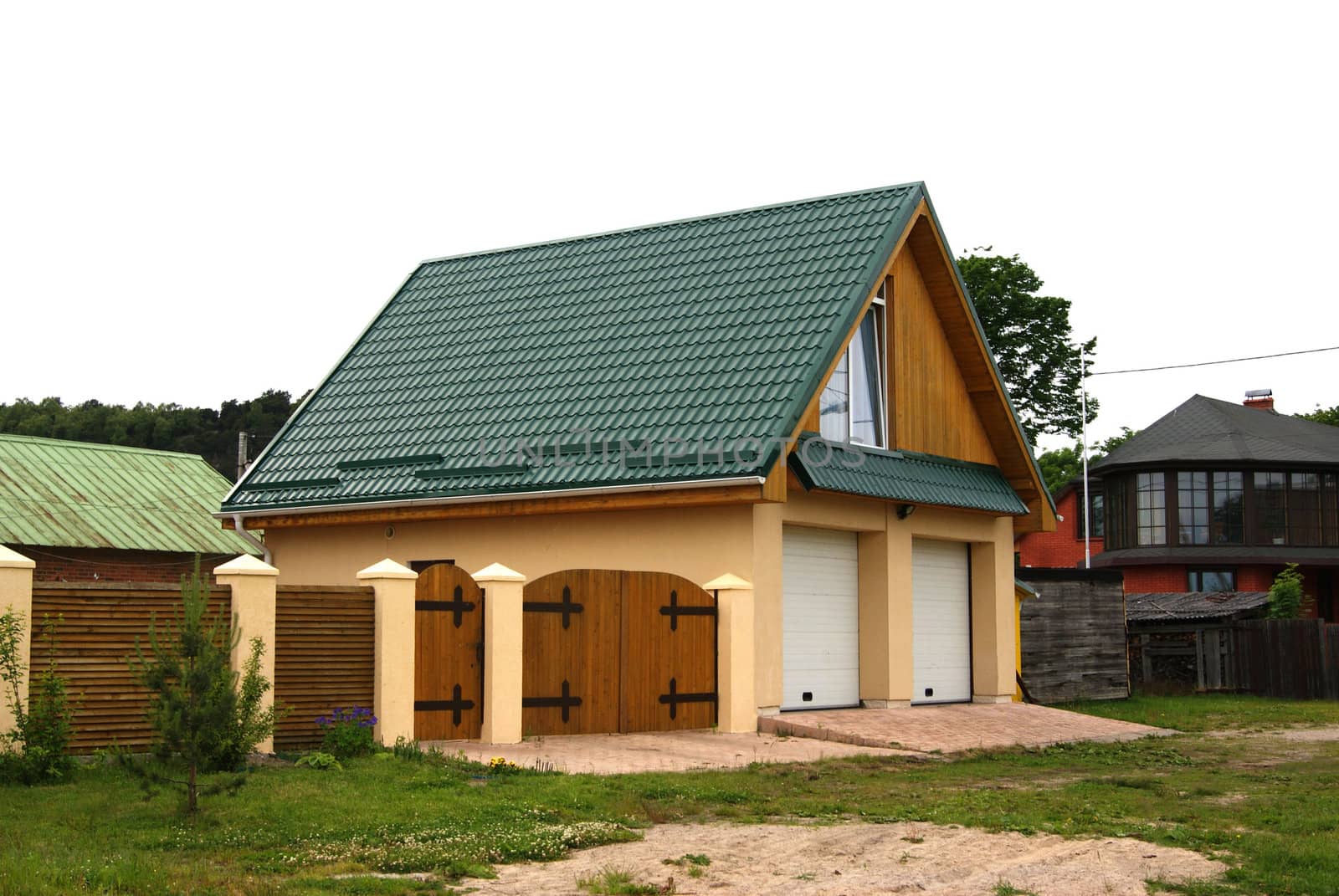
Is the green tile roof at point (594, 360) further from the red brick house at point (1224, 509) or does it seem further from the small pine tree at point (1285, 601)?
the red brick house at point (1224, 509)

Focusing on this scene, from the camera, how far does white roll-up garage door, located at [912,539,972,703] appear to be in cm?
2267

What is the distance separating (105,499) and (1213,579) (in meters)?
33.4

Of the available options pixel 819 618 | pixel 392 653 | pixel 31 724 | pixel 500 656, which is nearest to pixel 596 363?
pixel 819 618

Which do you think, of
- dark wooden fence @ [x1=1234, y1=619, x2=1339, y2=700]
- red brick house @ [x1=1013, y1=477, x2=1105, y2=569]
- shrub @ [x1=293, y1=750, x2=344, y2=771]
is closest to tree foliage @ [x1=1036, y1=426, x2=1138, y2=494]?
red brick house @ [x1=1013, y1=477, x2=1105, y2=569]

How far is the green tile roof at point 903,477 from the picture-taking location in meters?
19.1

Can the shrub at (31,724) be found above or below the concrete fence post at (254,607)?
below

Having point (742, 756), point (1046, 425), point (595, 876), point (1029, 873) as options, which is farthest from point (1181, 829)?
point (1046, 425)

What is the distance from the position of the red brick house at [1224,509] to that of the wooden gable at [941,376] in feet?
78.6

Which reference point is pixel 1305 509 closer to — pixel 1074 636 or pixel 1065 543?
pixel 1065 543

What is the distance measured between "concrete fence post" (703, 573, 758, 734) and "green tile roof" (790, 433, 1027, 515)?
64.5 inches

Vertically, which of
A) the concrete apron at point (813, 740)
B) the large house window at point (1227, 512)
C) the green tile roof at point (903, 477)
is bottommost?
the concrete apron at point (813, 740)

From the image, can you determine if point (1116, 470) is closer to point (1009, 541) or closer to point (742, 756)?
point (1009, 541)

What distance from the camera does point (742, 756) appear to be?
15.7 meters

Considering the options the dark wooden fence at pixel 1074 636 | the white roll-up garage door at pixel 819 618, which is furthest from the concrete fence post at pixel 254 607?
the dark wooden fence at pixel 1074 636
